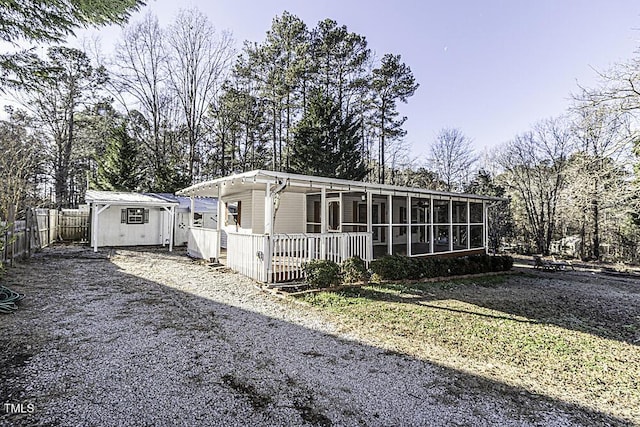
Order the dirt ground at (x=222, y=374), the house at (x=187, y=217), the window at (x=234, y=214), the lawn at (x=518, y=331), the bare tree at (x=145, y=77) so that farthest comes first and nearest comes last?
the bare tree at (x=145, y=77), the house at (x=187, y=217), the window at (x=234, y=214), the lawn at (x=518, y=331), the dirt ground at (x=222, y=374)

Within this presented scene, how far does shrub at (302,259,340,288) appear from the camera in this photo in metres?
7.11

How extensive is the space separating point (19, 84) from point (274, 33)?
1770 centimetres

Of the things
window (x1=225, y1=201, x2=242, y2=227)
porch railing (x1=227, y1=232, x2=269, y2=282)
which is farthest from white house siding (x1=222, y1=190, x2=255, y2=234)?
porch railing (x1=227, y1=232, x2=269, y2=282)

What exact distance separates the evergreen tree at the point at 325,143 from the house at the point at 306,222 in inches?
229

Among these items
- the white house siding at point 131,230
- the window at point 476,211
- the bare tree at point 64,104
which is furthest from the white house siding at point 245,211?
the bare tree at point 64,104

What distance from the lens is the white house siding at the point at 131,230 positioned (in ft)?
48.6

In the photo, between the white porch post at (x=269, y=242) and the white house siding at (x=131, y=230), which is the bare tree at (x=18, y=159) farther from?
the white porch post at (x=269, y=242)

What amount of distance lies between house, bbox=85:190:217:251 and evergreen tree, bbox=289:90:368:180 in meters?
6.06

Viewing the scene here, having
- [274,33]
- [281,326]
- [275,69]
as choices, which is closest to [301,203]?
[281,326]

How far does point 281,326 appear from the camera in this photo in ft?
16.0

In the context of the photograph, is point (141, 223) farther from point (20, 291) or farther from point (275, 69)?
point (275, 69)

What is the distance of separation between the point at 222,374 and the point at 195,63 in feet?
79.0

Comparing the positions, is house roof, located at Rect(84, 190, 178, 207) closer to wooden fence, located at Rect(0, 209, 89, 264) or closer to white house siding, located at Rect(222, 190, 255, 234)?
wooden fence, located at Rect(0, 209, 89, 264)

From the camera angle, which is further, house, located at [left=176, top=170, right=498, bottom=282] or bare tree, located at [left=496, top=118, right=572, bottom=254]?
bare tree, located at [left=496, top=118, right=572, bottom=254]
